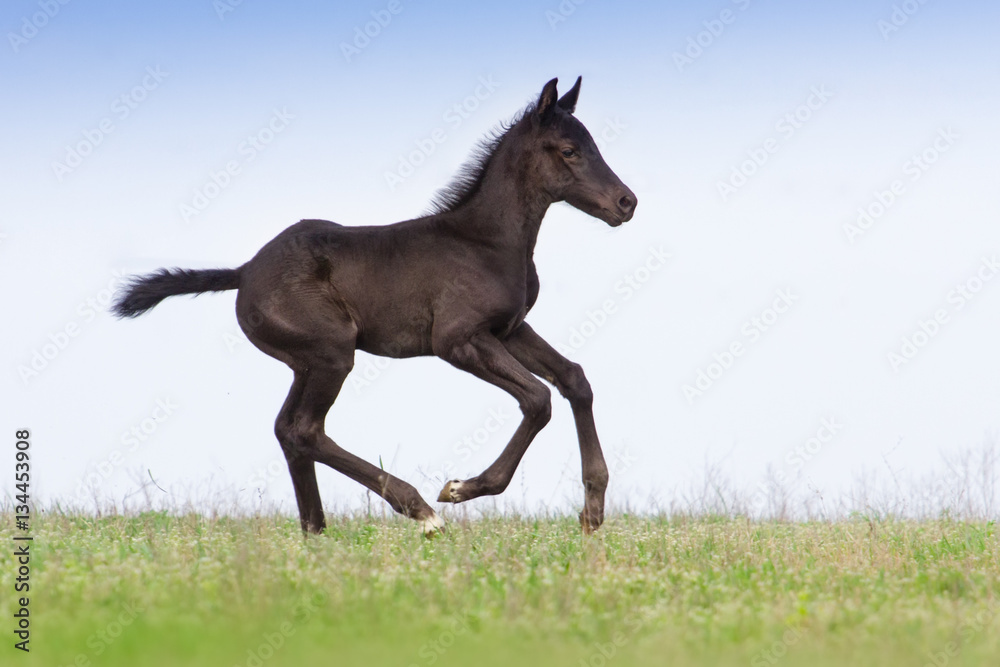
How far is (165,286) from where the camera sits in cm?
1042

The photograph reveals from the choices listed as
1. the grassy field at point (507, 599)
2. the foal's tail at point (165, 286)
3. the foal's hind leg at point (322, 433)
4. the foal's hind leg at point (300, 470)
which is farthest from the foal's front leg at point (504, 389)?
the foal's tail at point (165, 286)

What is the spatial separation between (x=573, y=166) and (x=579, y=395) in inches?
79.2

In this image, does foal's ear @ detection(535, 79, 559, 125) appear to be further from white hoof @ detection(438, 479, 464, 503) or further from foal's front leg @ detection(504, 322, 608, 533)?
white hoof @ detection(438, 479, 464, 503)

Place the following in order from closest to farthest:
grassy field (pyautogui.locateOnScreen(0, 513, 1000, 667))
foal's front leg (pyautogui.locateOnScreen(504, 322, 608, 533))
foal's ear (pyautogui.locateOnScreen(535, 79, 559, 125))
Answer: grassy field (pyautogui.locateOnScreen(0, 513, 1000, 667)) < foal's ear (pyautogui.locateOnScreen(535, 79, 559, 125)) < foal's front leg (pyautogui.locateOnScreen(504, 322, 608, 533))

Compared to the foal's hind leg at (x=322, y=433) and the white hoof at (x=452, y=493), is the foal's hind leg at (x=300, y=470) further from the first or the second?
the white hoof at (x=452, y=493)

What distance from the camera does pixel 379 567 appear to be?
784cm

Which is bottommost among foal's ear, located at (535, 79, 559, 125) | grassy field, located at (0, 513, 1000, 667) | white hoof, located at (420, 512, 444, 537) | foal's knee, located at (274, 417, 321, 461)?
grassy field, located at (0, 513, 1000, 667)

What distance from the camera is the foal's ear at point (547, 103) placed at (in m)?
9.36

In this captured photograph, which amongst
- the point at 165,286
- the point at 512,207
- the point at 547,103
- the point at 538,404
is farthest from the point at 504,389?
the point at 165,286

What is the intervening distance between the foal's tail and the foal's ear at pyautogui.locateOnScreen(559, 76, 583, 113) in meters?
3.40

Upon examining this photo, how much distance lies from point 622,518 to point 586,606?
4.98 m

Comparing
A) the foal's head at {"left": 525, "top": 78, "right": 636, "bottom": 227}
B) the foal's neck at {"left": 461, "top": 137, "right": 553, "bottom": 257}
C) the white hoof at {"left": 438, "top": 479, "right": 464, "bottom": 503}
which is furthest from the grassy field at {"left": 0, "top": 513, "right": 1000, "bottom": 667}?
the foal's head at {"left": 525, "top": 78, "right": 636, "bottom": 227}

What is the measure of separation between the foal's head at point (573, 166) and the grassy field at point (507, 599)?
2.84 m

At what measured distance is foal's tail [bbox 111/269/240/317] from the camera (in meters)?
10.3
